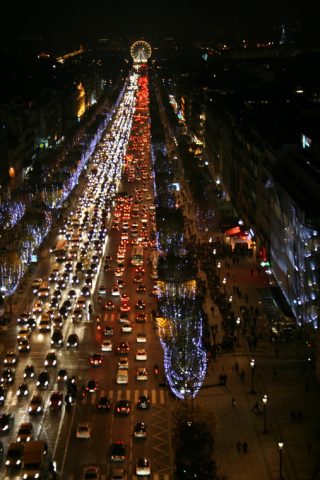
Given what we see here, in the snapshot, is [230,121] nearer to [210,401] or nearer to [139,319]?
[139,319]

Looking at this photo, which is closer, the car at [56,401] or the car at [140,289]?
the car at [56,401]

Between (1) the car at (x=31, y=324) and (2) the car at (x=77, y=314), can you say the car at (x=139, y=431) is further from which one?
(2) the car at (x=77, y=314)

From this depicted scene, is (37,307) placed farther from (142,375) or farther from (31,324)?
(142,375)

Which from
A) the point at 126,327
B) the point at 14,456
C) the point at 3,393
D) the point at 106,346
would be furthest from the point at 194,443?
the point at 126,327

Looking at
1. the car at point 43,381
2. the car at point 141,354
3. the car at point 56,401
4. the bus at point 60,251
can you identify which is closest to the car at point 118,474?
the car at point 56,401

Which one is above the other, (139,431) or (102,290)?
(139,431)

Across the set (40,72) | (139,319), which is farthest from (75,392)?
(40,72)
